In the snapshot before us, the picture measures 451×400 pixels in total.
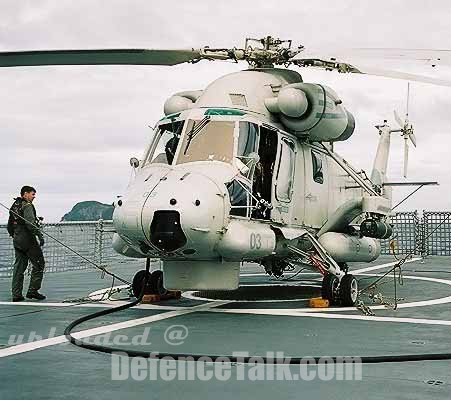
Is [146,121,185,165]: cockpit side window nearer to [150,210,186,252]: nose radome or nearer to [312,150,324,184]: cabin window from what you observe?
[150,210,186,252]: nose radome

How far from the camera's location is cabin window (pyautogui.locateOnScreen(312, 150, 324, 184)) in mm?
10409

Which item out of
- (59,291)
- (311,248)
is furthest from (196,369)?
(59,291)

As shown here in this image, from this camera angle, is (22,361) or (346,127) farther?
(346,127)

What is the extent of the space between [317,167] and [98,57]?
13.3ft

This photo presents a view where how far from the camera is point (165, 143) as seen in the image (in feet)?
30.1

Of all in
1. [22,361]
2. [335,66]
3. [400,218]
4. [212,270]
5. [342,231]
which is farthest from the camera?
[400,218]

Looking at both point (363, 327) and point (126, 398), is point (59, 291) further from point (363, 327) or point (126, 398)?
point (126, 398)

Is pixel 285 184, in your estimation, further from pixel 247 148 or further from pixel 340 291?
pixel 340 291

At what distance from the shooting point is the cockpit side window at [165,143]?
9006 mm

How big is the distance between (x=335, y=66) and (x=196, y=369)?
5.95 m

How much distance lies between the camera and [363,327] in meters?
7.25

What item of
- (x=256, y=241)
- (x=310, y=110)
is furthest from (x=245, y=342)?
(x=310, y=110)

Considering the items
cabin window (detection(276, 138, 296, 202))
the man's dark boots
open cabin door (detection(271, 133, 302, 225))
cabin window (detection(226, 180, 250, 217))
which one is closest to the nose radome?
cabin window (detection(226, 180, 250, 217))

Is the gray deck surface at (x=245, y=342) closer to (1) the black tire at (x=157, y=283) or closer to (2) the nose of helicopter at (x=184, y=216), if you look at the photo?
(1) the black tire at (x=157, y=283)
